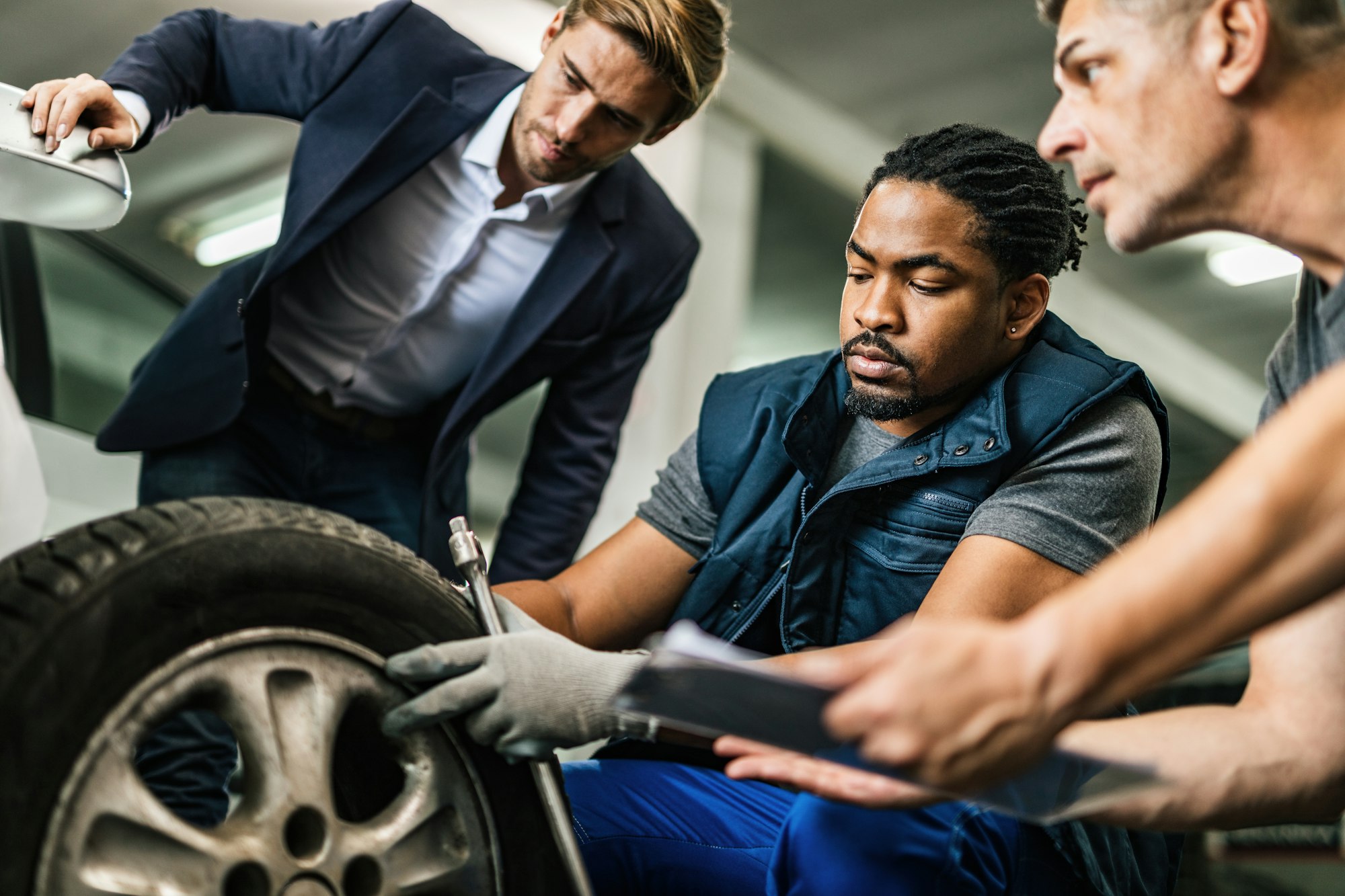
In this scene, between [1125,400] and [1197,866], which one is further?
[1197,866]

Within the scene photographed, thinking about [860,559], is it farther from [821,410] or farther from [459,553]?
[459,553]

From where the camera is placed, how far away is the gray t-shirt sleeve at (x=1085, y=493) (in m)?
1.20

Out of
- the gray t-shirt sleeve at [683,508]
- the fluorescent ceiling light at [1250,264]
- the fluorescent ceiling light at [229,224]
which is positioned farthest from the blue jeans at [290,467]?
the fluorescent ceiling light at [1250,264]

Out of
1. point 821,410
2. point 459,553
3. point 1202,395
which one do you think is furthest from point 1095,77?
point 1202,395

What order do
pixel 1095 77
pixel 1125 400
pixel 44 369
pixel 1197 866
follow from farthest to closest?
1. pixel 1197 866
2. pixel 44 369
3. pixel 1125 400
4. pixel 1095 77

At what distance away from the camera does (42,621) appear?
72 cm

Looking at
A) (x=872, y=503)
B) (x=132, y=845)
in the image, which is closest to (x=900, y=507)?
(x=872, y=503)

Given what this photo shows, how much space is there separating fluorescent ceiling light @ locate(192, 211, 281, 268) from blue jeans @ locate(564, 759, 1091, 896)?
2773 mm

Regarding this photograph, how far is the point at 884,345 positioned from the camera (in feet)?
4.42

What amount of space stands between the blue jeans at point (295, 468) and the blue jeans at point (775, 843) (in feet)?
2.18

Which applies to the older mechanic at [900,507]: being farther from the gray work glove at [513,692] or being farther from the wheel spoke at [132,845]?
the wheel spoke at [132,845]

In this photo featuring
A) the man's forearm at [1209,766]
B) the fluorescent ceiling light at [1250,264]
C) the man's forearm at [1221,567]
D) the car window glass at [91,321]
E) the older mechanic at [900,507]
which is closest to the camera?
the man's forearm at [1221,567]

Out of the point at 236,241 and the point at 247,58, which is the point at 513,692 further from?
the point at 236,241

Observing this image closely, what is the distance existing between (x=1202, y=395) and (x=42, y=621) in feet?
21.9
